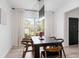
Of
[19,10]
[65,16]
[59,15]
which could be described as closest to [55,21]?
[59,15]

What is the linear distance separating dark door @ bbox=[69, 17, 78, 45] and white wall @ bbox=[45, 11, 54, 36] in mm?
1298

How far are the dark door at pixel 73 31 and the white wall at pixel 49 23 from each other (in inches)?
51.1

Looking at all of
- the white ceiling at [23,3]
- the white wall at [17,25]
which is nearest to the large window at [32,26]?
the white wall at [17,25]

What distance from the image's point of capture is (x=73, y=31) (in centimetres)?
676

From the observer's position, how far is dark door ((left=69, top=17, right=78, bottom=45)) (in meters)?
6.57

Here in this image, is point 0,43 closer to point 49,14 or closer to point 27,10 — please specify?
point 27,10

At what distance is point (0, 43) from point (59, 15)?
4514mm

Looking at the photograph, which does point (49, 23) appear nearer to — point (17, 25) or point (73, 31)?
point (73, 31)

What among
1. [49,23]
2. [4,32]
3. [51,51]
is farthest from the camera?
[49,23]

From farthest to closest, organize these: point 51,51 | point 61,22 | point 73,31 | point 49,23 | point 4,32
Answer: point 49,23
point 73,31
point 61,22
point 4,32
point 51,51

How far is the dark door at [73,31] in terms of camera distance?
6.57 m

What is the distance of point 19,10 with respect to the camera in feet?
20.5

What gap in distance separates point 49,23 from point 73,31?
184 centimetres

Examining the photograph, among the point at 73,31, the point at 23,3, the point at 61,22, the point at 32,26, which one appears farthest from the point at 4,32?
the point at 73,31
